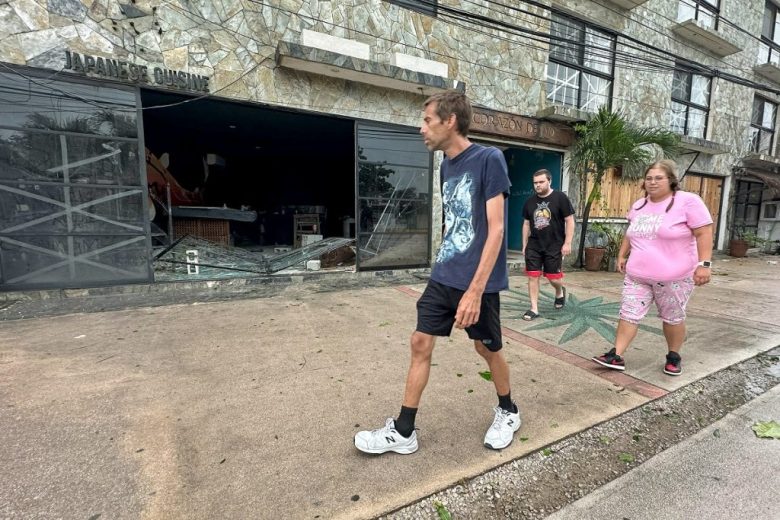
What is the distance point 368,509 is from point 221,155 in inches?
486

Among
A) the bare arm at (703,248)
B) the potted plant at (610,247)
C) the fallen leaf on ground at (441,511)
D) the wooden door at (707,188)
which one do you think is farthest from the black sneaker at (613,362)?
the wooden door at (707,188)

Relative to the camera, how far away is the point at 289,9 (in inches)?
220

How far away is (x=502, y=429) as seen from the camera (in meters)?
1.97

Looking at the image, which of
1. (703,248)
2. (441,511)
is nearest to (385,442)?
(441,511)

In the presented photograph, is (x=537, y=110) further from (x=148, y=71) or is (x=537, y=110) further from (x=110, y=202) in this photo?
(x=110, y=202)

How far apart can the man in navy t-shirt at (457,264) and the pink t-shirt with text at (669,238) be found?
1.57 m

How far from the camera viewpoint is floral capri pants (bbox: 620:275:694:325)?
273cm

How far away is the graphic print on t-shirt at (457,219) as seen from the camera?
186 centimetres

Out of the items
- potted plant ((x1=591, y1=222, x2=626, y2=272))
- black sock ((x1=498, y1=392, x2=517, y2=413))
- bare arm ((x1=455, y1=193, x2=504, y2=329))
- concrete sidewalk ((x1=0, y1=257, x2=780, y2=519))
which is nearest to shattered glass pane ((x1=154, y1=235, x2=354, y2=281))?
concrete sidewalk ((x1=0, y1=257, x2=780, y2=519))

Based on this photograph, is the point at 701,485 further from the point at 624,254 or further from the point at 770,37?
the point at 770,37

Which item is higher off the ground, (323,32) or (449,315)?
(323,32)

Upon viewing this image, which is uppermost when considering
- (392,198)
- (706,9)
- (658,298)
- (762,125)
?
(706,9)

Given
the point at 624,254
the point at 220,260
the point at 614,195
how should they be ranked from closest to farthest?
the point at 624,254, the point at 220,260, the point at 614,195

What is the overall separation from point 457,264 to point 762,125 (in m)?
Result: 18.4
